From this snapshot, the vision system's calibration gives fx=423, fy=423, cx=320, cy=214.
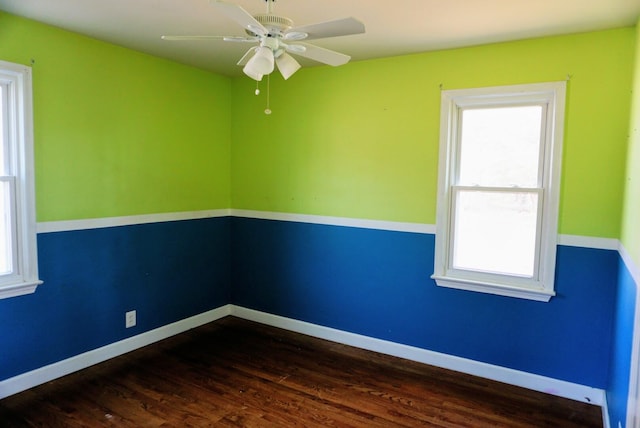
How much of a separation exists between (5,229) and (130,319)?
1157 mm

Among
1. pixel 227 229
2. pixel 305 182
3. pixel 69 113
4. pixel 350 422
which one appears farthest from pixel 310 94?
pixel 350 422

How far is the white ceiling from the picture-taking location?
90.7 inches

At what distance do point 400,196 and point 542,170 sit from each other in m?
1.02

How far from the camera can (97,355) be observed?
320 centimetres

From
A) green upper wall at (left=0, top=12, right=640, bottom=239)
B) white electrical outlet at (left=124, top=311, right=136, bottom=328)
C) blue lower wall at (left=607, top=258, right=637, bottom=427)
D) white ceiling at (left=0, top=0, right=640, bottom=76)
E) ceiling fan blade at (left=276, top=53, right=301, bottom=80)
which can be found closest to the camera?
blue lower wall at (left=607, top=258, right=637, bottom=427)

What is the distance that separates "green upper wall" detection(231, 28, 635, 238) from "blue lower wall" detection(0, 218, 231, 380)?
71cm

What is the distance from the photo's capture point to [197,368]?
3209mm

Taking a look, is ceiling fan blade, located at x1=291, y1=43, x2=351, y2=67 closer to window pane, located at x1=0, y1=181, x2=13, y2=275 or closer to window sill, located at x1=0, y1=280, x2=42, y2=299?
window pane, located at x1=0, y1=181, x2=13, y2=275

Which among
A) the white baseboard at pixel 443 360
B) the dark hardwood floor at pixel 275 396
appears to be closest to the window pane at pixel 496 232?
the white baseboard at pixel 443 360

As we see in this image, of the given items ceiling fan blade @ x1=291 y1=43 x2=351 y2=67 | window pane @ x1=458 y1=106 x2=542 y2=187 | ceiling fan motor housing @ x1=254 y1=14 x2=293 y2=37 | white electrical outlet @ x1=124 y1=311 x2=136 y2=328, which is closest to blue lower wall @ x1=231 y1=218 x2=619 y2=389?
window pane @ x1=458 y1=106 x2=542 y2=187

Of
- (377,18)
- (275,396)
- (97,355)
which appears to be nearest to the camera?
(377,18)

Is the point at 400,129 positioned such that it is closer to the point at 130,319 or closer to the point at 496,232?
the point at 496,232

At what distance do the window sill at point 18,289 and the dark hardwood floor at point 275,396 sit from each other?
0.65m

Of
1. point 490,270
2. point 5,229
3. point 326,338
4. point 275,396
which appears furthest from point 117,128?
point 490,270
